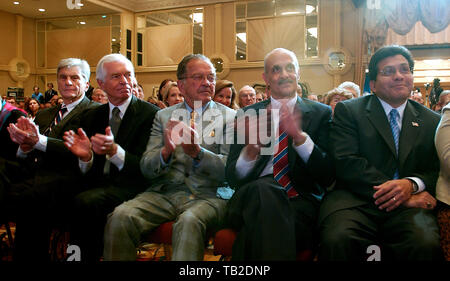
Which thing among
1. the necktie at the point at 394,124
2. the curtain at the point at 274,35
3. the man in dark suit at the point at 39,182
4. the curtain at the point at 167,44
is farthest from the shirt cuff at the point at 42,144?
the curtain at the point at 167,44

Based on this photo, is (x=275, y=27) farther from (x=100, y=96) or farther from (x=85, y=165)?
(x=85, y=165)

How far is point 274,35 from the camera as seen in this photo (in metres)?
11.8

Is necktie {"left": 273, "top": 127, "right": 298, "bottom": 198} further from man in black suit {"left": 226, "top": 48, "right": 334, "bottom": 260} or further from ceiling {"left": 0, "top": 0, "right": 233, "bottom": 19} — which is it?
ceiling {"left": 0, "top": 0, "right": 233, "bottom": 19}

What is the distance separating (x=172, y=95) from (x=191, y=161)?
5.82ft

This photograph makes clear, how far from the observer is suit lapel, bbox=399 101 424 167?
6.75 ft

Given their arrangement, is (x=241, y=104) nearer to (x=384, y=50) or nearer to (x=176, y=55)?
(x=384, y=50)

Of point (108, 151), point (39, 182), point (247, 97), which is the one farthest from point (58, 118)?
point (247, 97)

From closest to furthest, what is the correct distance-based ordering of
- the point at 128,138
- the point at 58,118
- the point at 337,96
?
1. the point at 128,138
2. the point at 58,118
3. the point at 337,96

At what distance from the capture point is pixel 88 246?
220cm

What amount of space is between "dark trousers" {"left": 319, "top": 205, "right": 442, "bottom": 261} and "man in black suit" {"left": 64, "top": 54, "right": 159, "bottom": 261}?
1172mm

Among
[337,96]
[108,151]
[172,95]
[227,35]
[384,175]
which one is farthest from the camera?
[227,35]

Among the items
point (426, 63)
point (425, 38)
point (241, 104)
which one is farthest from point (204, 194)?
point (426, 63)

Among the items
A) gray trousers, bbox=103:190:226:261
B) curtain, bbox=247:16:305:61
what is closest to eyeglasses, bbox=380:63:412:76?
gray trousers, bbox=103:190:226:261

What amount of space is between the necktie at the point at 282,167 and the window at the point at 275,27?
379 inches
